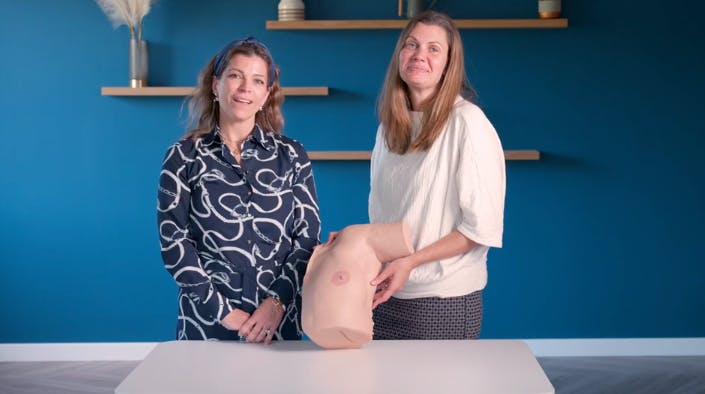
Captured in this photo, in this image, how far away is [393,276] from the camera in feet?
6.47

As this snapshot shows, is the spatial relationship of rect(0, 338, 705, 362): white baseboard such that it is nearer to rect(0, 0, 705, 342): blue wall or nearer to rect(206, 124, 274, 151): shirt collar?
rect(0, 0, 705, 342): blue wall

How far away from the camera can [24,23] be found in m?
4.45

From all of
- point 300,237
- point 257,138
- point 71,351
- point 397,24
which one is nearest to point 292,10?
point 397,24

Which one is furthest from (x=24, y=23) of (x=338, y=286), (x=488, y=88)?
(x=338, y=286)

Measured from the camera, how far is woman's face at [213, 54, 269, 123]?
2.16 meters

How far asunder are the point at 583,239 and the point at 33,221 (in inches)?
106

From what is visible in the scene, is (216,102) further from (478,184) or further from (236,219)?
(478,184)

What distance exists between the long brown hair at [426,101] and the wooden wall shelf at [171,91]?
215 cm

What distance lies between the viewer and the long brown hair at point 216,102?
86.5 inches

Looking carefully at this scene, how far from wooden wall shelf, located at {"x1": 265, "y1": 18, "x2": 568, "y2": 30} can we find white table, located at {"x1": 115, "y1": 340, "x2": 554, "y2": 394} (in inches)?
102

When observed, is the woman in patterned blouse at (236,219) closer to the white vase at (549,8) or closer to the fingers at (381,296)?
the fingers at (381,296)

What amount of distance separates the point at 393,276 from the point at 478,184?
0.95 ft

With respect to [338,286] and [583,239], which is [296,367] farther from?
[583,239]

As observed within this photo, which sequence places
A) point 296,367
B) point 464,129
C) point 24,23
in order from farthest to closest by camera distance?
point 24,23, point 464,129, point 296,367
